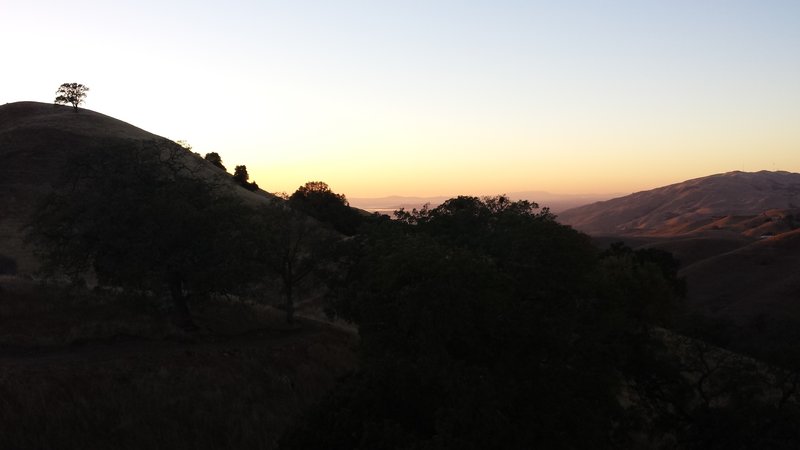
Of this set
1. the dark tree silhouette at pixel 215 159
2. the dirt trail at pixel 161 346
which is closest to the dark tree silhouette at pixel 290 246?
A: the dirt trail at pixel 161 346

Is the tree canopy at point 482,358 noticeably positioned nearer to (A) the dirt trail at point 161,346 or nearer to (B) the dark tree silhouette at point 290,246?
(A) the dirt trail at point 161,346

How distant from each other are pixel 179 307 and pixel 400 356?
16016 millimetres

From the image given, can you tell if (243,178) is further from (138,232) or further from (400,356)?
(400,356)

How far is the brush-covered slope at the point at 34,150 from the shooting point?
159ft

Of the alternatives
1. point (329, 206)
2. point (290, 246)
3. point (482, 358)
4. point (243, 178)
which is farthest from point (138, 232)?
point (243, 178)

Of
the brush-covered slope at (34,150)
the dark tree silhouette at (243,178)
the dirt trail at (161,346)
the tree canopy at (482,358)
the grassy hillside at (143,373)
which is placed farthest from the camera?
the dark tree silhouette at (243,178)

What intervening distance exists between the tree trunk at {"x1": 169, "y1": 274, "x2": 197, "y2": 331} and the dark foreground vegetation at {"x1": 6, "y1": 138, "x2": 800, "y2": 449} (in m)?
0.10

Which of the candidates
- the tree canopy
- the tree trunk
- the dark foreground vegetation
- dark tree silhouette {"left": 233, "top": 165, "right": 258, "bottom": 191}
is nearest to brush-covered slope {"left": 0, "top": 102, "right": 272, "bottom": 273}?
dark tree silhouette {"left": 233, "top": 165, "right": 258, "bottom": 191}

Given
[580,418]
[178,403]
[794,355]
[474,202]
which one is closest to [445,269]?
[580,418]

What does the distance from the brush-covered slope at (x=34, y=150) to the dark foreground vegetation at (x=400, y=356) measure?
54.0 ft

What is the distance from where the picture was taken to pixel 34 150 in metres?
66.4

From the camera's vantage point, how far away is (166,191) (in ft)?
83.3

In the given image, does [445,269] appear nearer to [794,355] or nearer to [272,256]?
[794,355]

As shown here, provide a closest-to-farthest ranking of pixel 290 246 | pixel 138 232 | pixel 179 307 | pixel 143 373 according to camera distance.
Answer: pixel 143 373, pixel 138 232, pixel 179 307, pixel 290 246
